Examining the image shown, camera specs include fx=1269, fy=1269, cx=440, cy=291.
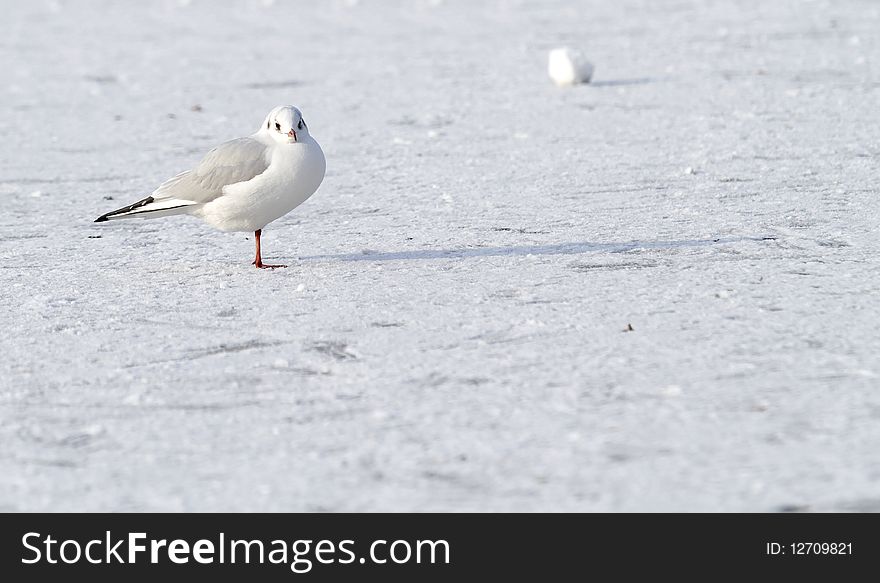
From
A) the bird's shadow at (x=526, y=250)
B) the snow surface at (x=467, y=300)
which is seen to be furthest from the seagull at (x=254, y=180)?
the bird's shadow at (x=526, y=250)

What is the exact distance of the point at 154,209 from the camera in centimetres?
553

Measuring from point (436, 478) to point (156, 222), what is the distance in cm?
355

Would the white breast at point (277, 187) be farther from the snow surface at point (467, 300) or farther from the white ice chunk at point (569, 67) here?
the white ice chunk at point (569, 67)

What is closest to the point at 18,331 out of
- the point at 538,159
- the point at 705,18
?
the point at 538,159

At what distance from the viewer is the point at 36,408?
3.93 meters

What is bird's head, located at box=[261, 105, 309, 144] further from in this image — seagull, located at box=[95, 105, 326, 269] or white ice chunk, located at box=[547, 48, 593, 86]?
white ice chunk, located at box=[547, 48, 593, 86]

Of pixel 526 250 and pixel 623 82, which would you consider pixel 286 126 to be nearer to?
pixel 526 250

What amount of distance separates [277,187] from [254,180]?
11 centimetres

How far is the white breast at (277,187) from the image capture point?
5254 millimetres

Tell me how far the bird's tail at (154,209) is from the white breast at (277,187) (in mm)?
166

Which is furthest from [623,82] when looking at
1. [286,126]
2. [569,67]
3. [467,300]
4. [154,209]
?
[467,300]

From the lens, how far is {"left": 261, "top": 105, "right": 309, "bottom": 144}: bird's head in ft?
17.3

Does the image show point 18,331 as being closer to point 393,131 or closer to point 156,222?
point 156,222

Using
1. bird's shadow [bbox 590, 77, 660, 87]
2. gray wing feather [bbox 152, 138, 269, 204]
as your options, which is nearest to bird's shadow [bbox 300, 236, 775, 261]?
gray wing feather [bbox 152, 138, 269, 204]
